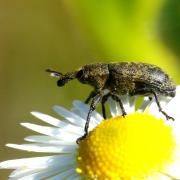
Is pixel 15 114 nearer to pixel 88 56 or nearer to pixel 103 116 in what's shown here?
pixel 88 56

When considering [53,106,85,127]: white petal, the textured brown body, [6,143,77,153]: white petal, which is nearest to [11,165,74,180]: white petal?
[6,143,77,153]: white petal

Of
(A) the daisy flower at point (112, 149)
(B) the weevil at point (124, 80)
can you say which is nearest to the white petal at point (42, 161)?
(A) the daisy flower at point (112, 149)

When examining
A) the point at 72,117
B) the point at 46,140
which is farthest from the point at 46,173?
the point at 72,117

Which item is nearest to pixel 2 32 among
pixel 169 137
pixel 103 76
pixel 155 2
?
pixel 155 2

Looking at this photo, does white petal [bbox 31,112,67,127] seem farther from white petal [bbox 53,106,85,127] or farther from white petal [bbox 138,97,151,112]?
white petal [bbox 138,97,151,112]

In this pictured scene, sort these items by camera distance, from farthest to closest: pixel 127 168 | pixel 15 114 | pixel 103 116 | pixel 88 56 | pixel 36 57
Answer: pixel 36 57 < pixel 15 114 < pixel 88 56 < pixel 103 116 < pixel 127 168

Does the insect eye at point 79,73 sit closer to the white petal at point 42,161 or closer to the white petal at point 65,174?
the white petal at point 42,161
